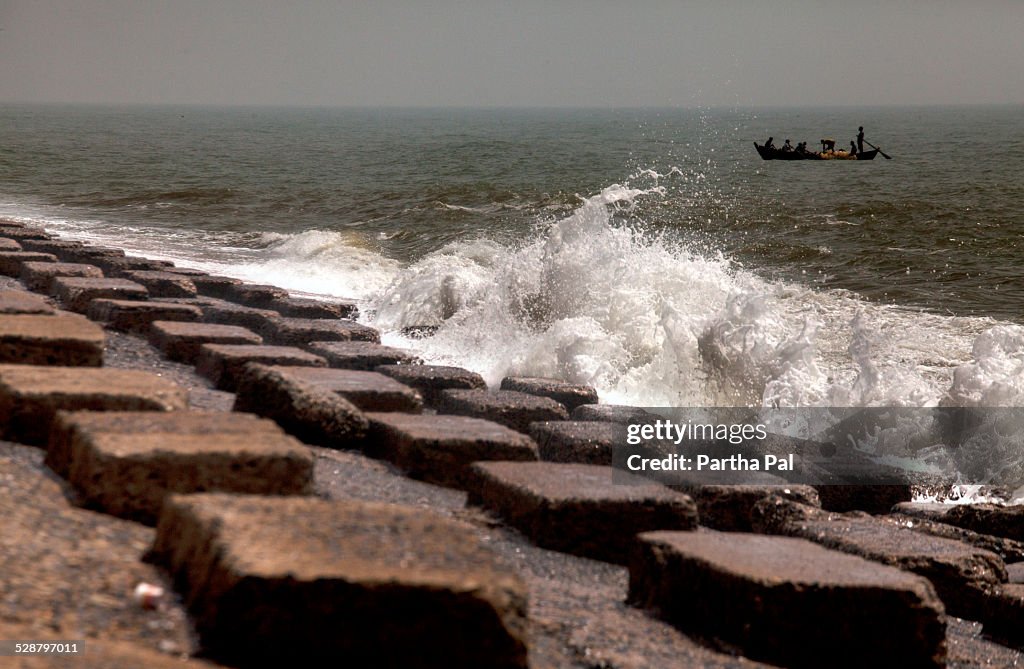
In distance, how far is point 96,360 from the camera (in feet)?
10.8

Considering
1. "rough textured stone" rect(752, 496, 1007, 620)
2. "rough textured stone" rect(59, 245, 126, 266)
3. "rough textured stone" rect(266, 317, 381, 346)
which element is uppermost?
"rough textured stone" rect(59, 245, 126, 266)

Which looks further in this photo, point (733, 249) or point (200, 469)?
point (733, 249)

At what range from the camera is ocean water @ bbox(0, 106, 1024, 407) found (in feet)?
25.8

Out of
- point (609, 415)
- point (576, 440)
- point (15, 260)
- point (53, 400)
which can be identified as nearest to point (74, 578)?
point (53, 400)

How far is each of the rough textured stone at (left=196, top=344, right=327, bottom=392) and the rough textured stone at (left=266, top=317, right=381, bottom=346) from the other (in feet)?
2.91

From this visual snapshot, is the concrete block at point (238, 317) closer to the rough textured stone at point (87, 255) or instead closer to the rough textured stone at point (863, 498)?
the rough textured stone at point (87, 255)

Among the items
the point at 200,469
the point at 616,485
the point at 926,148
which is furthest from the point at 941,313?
the point at 926,148

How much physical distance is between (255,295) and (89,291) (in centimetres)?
147

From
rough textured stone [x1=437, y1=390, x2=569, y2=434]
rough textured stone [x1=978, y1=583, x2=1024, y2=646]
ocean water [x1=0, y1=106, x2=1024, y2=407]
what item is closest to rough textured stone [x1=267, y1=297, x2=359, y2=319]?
ocean water [x1=0, y1=106, x2=1024, y2=407]

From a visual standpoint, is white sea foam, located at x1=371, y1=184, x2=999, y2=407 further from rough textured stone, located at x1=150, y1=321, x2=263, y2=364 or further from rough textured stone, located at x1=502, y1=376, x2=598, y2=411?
rough textured stone, located at x1=150, y1=321, x2=263, y2=364

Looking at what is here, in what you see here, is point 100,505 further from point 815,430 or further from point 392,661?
point 815,430

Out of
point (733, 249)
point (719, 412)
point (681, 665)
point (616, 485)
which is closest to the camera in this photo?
point (681, 665)

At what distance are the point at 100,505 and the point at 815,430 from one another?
18.7ft

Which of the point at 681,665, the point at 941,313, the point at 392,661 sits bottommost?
the point at 941,313
